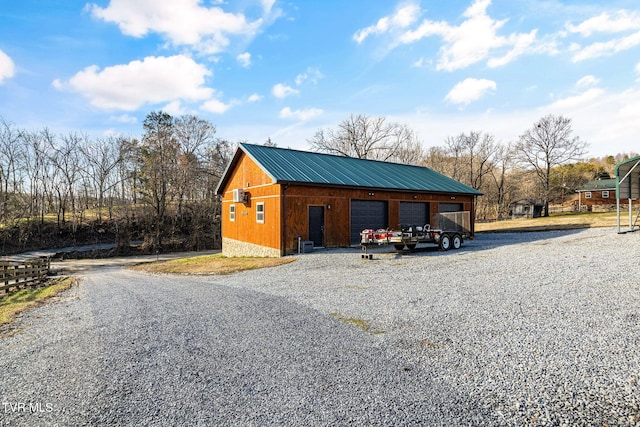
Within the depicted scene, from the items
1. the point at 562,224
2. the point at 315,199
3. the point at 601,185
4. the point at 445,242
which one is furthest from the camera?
the point at 601,185

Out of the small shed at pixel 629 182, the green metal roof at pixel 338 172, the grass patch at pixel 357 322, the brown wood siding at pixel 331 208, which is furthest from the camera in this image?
the green metal roof at pixel 338 172

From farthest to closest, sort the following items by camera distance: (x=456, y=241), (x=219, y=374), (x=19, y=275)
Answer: (x=456, y=241), (x=19, y=275), (x=219, y=374)

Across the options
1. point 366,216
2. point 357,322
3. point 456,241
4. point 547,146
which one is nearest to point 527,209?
point 547,146

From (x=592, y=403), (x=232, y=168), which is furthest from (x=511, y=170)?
(x=592, y=403)

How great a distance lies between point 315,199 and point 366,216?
3.00 metres

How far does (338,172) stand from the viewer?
17.2 m

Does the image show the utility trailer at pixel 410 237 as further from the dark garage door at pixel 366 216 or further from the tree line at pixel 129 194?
the tree line at pixel 129 194

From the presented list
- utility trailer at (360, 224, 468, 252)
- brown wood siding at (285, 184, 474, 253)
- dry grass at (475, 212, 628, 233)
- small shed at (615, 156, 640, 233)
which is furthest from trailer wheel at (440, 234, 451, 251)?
dry grass at (475, 212, 628, 233)

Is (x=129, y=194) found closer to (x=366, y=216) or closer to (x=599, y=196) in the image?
(x=366, y=216)

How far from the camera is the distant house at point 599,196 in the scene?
1609 inches

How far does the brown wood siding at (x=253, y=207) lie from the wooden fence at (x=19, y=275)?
8.78 meters

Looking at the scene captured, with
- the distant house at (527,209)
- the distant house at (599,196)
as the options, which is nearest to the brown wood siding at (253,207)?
the distant house at (527,209)

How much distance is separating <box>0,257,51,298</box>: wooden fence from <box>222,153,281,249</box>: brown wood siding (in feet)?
28.8

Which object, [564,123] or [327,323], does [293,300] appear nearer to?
[327,323]
